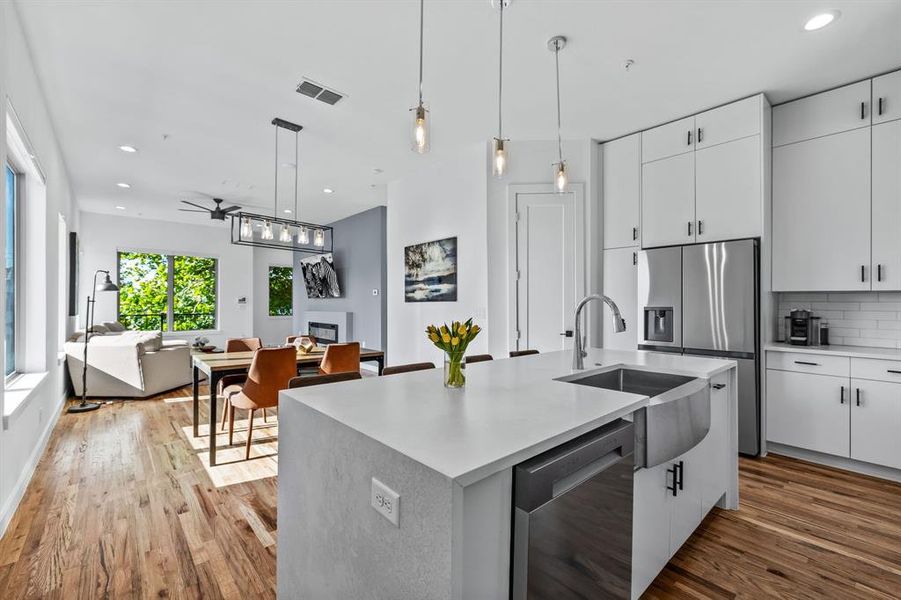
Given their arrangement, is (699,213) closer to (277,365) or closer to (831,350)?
(831,350)

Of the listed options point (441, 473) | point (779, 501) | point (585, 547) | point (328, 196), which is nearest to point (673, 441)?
point (585, 547)

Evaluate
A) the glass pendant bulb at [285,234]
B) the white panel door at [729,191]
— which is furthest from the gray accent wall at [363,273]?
the white panel door at [729,191]

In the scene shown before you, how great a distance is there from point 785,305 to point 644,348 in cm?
118

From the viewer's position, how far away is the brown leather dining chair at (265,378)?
10.4ft

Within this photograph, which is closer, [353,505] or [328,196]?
[353,505]

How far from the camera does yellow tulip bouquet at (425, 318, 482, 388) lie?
5.41ft

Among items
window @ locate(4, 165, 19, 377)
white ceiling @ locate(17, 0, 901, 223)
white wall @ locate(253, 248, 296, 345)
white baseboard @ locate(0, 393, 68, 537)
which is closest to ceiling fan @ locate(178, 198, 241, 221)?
white ceiling @ locate(17, 0, 901, 223)

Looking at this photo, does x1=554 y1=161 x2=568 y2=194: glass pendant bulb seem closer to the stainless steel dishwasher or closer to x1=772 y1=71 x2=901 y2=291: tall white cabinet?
the stainless steel dishwasher

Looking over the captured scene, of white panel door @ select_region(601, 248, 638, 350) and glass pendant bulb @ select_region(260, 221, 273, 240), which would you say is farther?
glass pendant bulb @ select_region(260, 221, 273, 240)

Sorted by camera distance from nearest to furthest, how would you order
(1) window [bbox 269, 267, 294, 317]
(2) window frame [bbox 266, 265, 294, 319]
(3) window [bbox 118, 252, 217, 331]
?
(3) window [bbox 118, 252, 217, 331], (2) window frame [bbox 266, 265, 294, 319], (1) window [bbox 269, 267, 294, 317]

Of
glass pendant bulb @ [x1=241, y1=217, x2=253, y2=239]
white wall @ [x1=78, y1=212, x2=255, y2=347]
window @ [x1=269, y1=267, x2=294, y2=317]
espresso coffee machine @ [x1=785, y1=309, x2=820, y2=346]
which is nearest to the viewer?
espresso coffee machine @ [x1=785, y1=309, x2=820, y2=346]

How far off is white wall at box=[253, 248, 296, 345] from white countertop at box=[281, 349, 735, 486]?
343 inches

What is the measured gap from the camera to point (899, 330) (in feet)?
10.2

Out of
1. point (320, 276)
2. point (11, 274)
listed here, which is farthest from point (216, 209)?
point (11, 274)
